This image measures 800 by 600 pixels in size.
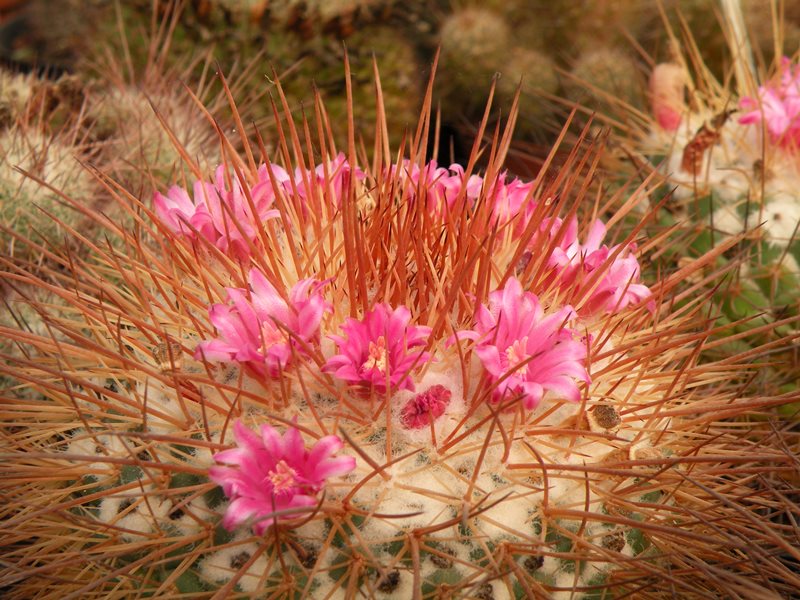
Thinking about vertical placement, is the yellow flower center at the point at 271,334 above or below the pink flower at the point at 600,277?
below

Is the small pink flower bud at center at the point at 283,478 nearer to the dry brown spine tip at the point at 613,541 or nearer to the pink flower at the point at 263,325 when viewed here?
the pink flower at the point at 263,325

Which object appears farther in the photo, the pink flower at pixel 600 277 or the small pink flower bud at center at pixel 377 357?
the pink flower at pixel 600 277

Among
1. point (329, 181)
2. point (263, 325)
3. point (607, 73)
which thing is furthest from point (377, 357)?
point (607, 73)

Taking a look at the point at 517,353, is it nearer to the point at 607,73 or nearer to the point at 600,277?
the point at 600,277

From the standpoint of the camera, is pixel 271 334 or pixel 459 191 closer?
pixel 271 334

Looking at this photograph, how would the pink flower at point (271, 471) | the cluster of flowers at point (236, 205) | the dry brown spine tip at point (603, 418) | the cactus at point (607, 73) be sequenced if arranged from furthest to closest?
1. the cactus at point (607, 73)
2. the cluster of flowers at point (236, 205)
3. the dry brown spine tip at point (603, 418)
4. the pink flower at point (271, 471)

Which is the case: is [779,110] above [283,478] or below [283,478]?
above

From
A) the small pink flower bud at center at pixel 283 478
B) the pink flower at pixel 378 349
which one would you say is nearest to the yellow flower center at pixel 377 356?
the pink flower at pixel 378 349

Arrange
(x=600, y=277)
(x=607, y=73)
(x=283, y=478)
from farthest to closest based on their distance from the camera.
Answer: (x=607, y=73) < (x=600, y=277) < (x=283, y=478)

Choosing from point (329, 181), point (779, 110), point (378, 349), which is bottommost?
point (378, 349)
